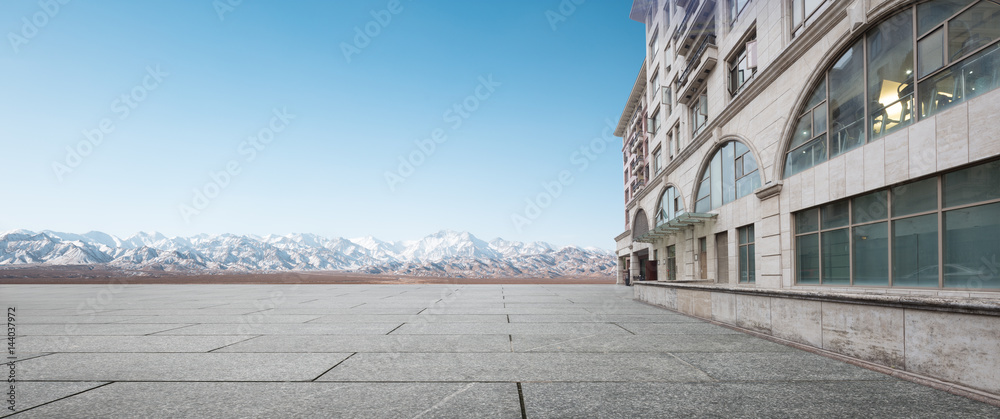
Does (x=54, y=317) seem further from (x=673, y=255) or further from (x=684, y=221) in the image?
(x=673, y=255)

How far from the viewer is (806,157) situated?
14.8 m

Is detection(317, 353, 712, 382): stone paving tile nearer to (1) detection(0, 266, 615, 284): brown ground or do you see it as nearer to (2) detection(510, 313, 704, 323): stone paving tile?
(2) detection(510, 313, 704, 323): stone paving tile

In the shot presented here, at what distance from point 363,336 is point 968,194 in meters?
12.8

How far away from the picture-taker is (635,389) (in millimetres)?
4820

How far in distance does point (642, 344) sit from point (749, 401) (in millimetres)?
3286

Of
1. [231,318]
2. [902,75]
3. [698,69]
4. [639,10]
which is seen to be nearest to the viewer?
[902,75]

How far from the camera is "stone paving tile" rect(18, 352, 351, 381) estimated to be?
5.27 meters

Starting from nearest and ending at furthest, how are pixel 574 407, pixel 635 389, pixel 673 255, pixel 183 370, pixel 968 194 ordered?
pixel 574 407, pixel 635 389, pixel 183 370, pixel 968 194, pixel 673 255

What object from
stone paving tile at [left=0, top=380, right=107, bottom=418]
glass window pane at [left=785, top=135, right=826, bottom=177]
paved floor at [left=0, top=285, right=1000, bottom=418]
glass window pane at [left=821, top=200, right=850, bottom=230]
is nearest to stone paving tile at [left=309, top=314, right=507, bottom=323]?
paved floor at [left=0, top=285, right=1000, bottom=418]

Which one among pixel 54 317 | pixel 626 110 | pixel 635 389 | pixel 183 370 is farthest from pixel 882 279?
pixel 626 110

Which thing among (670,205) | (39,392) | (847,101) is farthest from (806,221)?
(39,392)

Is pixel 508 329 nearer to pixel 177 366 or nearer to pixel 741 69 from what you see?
pixel 177 366

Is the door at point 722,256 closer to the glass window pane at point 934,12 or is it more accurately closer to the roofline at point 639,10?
the glass window pane at point 934,12

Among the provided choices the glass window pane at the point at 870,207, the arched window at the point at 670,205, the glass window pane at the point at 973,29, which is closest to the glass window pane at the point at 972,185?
the glass window pane at the point at 870,207
